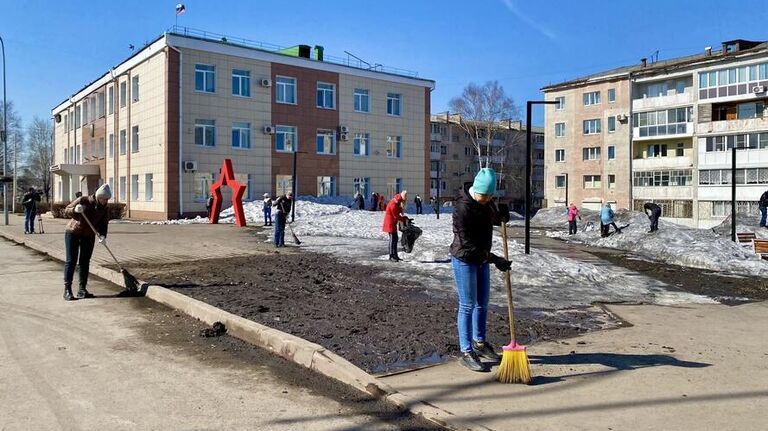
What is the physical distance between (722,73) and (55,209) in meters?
51.9

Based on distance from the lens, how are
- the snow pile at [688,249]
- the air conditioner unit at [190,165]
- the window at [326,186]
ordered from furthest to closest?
the window at [326,186] < the air conditioner unit at [190,165] < the snow pile at [688,249]

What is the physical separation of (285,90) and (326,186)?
7.12 meters

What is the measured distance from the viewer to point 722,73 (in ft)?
165

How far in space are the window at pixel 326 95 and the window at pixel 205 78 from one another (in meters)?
7.48

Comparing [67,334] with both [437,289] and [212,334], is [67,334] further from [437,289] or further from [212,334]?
[437,289]

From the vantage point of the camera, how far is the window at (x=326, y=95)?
42497mm

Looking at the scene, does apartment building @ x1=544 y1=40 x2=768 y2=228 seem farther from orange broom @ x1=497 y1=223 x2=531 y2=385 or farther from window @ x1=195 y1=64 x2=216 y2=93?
orange broom @ x1=497 y1=223 x2=531 y2=385

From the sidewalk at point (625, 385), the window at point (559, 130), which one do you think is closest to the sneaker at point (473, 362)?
the sidewalk at point (625, 385)

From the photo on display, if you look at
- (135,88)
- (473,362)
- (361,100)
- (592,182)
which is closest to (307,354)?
(473,362)

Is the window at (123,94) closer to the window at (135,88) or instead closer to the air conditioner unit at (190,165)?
the window at (135,88)

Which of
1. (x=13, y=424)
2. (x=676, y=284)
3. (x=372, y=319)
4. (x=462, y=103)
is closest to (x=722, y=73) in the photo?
(x=462, y=103)

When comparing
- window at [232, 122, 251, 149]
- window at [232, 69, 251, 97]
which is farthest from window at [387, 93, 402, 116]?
window at [232, 122, 251, 149]

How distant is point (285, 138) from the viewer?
4106cm

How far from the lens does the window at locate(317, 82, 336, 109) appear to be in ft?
139
